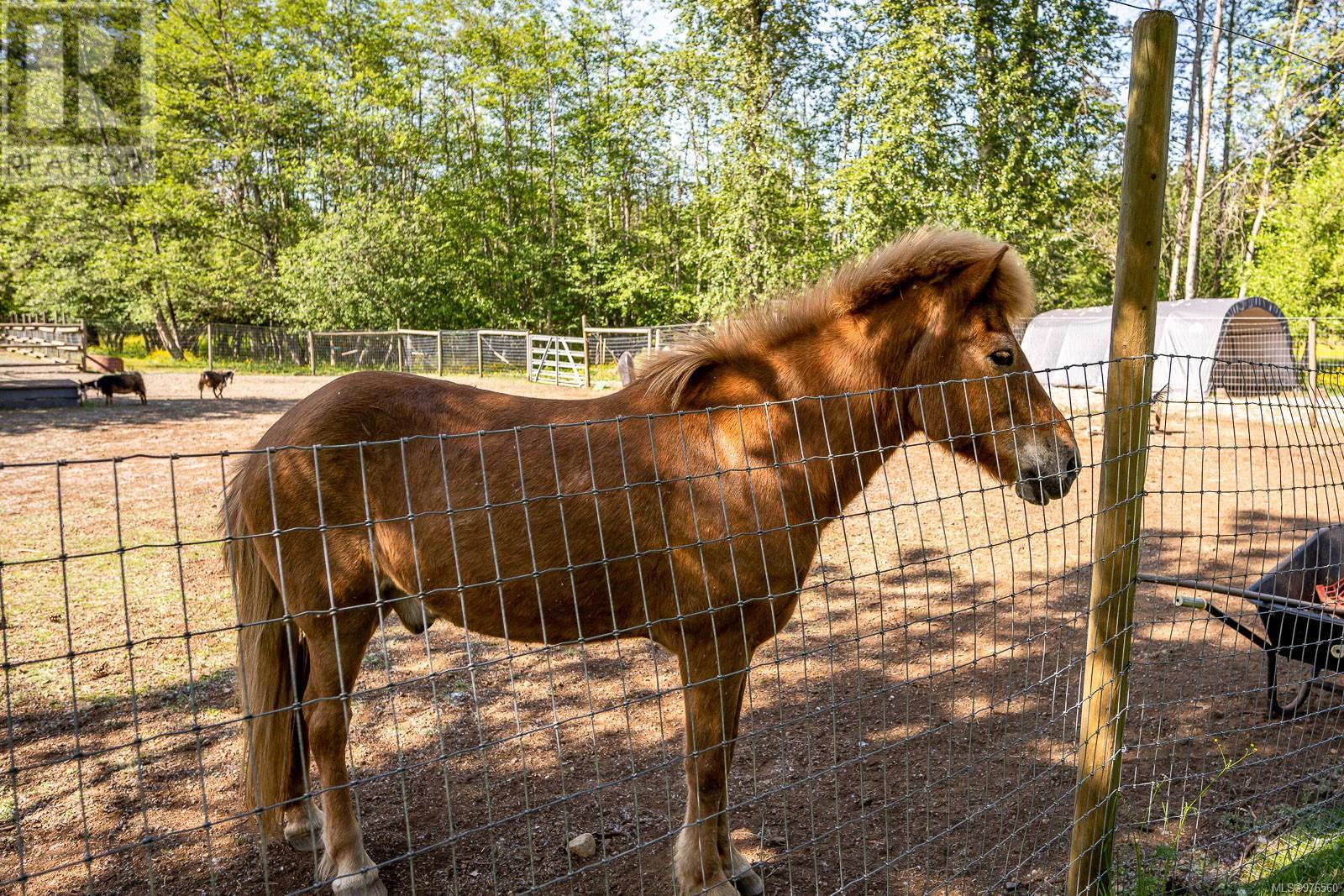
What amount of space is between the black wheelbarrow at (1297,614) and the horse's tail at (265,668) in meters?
3.29

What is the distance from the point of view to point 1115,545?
94.9 inches

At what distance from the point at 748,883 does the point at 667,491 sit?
4.60 feet

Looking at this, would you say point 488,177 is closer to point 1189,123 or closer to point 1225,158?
point 1189,123

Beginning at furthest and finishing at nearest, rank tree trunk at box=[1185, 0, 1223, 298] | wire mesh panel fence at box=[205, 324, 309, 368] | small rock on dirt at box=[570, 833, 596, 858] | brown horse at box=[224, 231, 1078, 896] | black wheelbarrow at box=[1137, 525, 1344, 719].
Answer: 1. wire mesh panel fence at box=[205, 324, 309, 368]
2. tree trunk at box=[1185, 0, 1223, 298]
3. black wheelbarrow at box=[1137, 525, 1344, 719]
4. small rock on dirt at box=[570, 833, 596, 858]
5. brown horse at box=[224, 231, 1078, 896]

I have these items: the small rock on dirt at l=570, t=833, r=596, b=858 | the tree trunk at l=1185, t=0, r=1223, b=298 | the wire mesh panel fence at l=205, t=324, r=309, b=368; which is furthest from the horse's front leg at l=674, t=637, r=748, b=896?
the wire mesh panel fence at l=205, t=324, r=309, b=368

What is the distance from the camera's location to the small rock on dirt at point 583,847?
3.02 metres

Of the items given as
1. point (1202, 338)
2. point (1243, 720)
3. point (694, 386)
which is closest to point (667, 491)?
point (694, 386)

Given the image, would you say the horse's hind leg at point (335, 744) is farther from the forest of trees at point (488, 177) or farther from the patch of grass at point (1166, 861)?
the forest of trees at point (488, 177)

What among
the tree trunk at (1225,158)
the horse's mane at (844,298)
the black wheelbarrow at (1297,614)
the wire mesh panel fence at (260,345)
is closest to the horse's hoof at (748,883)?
the horse's mane at (844,298)

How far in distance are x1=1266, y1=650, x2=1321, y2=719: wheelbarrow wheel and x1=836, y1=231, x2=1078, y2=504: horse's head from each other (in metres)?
2.07

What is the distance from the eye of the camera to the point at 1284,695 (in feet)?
14.2

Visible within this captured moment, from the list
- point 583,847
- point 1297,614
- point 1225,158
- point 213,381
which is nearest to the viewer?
point 583,847

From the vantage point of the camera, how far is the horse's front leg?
104 inches

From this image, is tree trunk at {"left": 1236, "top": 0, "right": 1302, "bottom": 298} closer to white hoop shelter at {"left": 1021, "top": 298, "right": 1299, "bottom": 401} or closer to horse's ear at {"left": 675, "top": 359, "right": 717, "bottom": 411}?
white hoop shelter at {"left": 1021, "top": 298, "right": 1299, "bottom": 401}
